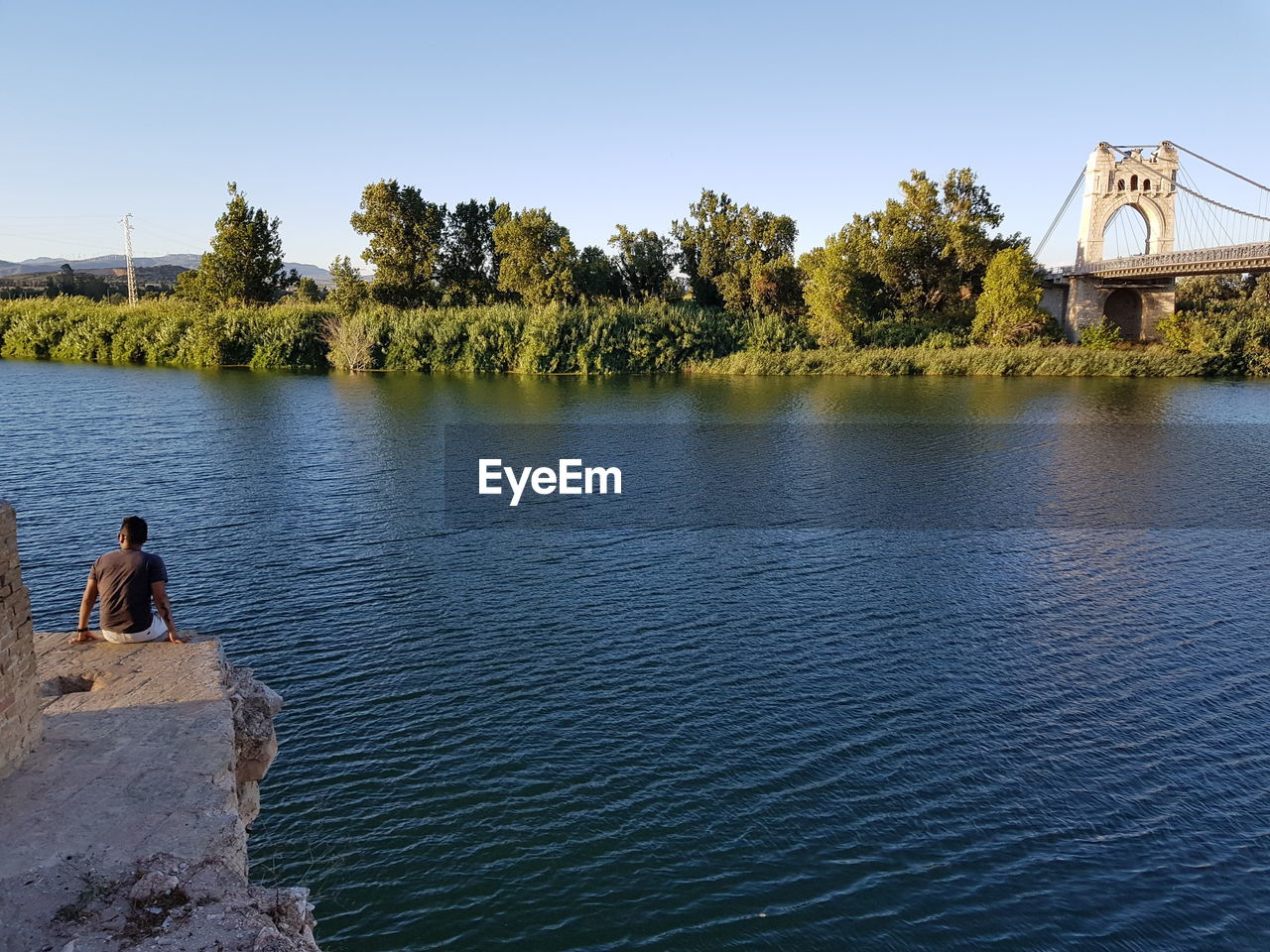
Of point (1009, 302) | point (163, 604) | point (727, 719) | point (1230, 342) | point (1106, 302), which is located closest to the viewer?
point (163, 604)

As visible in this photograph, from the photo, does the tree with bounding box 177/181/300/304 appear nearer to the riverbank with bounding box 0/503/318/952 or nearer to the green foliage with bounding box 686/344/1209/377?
the green foliage with bounding box 686/344/1209/377

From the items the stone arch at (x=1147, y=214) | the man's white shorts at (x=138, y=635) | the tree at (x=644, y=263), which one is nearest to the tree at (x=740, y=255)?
the tree at (x=644, y=263)

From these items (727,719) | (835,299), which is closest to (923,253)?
(835,299)

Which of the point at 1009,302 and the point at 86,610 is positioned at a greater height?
the point at 1009,302

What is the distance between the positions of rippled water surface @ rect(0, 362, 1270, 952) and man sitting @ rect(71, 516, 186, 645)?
2.44 metres

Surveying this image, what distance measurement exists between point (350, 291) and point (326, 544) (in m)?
50.3

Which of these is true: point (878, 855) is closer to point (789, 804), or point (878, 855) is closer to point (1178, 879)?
point (789, 804)

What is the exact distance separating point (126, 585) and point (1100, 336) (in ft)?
217

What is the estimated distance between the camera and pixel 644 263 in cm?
7194

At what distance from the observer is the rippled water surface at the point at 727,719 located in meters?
8.77

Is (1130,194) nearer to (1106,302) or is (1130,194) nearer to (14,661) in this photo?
(1106,302)

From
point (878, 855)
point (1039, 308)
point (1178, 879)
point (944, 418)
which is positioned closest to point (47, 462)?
point (878, 855)

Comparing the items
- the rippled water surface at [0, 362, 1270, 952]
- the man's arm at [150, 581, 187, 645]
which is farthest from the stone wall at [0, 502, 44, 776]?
the rippled water surface at [0, 362, 1270, 952]

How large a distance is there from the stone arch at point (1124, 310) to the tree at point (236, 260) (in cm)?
6757
